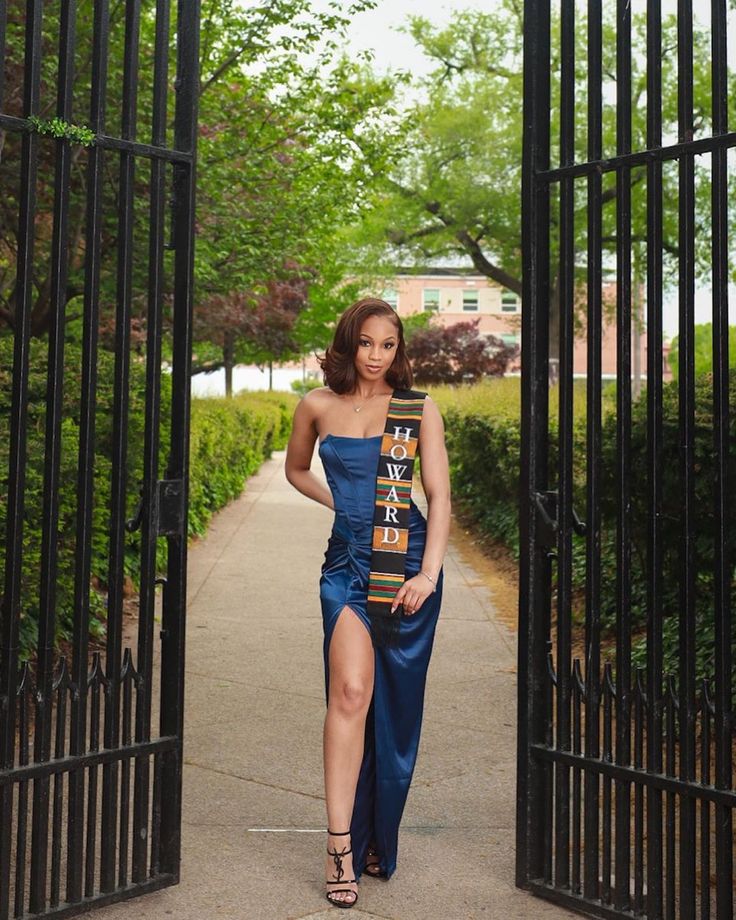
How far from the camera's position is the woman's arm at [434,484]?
3982 millimetres

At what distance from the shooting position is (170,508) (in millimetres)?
3996

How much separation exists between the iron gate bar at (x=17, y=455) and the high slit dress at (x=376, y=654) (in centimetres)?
103

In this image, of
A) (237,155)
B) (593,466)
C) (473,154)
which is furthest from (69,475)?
(473,154)

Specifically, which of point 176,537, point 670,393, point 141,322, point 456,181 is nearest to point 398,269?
point 456,181

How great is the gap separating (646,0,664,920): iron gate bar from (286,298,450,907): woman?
2.37 ft

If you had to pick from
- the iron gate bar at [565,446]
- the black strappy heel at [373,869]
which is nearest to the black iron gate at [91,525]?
the black strappy heel at [373,869]

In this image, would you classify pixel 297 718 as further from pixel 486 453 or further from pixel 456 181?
pixel 456 181

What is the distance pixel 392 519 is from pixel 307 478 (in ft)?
1.79

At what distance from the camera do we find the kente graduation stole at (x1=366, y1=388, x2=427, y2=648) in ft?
12.9

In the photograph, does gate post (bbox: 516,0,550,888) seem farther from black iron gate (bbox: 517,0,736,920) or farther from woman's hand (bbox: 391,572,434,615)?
woman's hand (bbox: 391,572,434,615)

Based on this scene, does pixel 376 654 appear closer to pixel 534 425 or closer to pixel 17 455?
pixel 534 425

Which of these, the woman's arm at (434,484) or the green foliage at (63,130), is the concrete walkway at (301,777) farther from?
the green foliage at (63,130)

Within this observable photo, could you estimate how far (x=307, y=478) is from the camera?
4.40 m

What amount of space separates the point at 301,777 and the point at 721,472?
2649 mm
